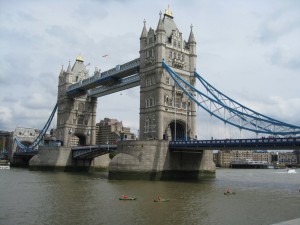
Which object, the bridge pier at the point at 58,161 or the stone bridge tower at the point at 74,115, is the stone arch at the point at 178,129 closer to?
the bridge pier at the point at 58,161

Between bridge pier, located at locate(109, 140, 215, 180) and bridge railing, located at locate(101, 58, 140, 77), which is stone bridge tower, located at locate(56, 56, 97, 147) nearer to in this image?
bridge railing, located at locate(101, 58, 140, 77)

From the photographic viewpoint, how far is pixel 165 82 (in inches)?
2297

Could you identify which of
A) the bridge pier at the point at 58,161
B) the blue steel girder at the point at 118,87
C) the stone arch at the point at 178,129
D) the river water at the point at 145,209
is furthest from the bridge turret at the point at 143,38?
the river water at the point at 145,209

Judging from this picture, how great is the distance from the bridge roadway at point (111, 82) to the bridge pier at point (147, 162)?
58.2ft

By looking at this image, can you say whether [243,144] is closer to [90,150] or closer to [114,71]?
[114,71]

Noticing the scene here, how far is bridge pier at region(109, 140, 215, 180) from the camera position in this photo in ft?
163

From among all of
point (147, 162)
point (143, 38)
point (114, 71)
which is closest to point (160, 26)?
point (143, 38)

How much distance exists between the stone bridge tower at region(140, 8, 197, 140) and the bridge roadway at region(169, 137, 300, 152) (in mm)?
5501

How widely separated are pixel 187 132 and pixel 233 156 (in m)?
137

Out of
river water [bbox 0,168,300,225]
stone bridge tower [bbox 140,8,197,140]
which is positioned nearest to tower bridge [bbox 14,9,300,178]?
stone bridge tower [bbox 140,8,197,140]

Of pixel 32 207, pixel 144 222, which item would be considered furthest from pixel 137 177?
pixel 144 222

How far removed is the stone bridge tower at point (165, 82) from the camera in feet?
189

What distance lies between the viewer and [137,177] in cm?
4931

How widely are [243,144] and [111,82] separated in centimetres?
3579
